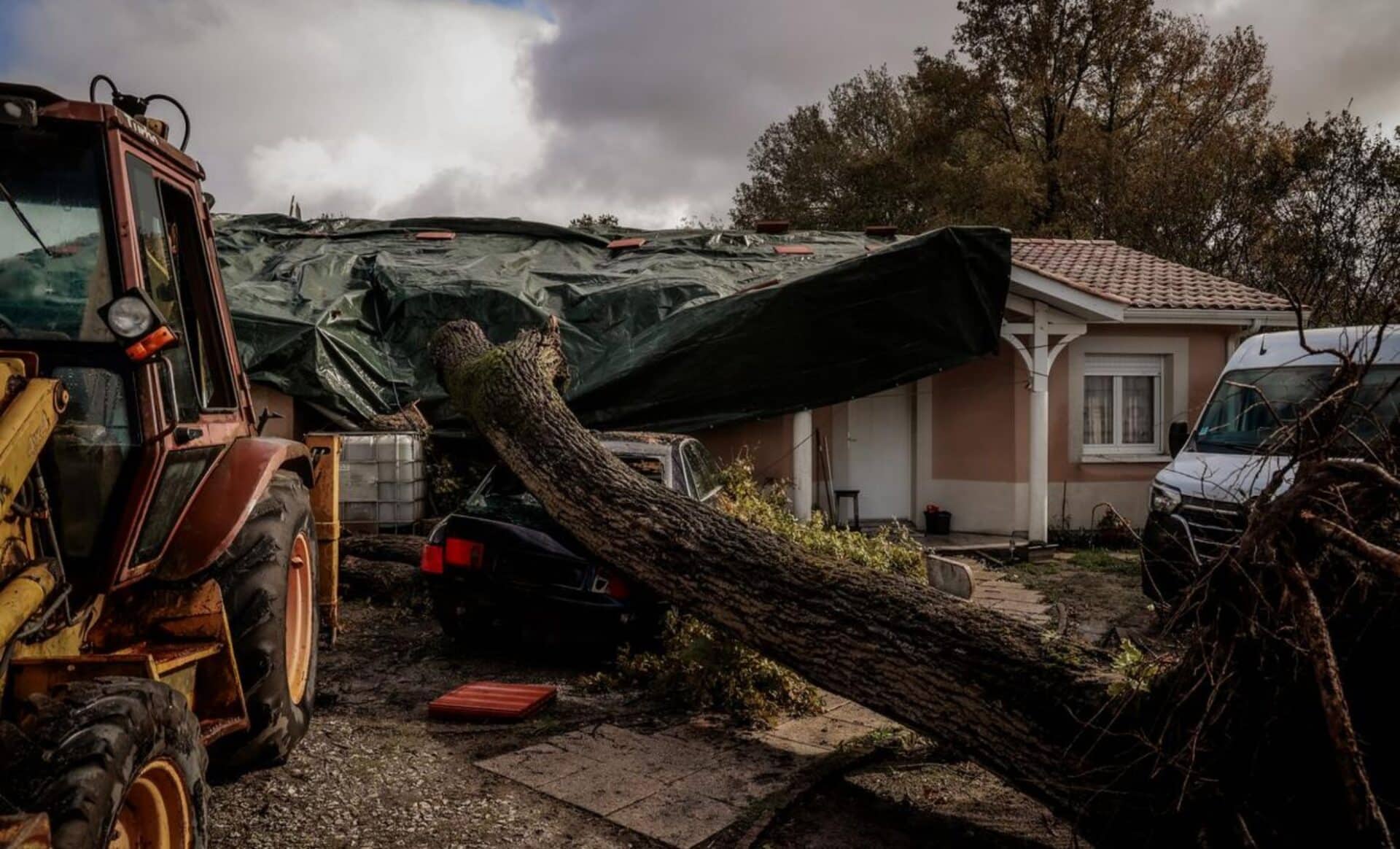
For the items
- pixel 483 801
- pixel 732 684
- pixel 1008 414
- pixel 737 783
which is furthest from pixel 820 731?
pixel 1008 414

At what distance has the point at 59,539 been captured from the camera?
3232 millimetres

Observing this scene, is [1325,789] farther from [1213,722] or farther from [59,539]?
[59,539]

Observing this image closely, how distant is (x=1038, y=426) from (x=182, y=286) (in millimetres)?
10317

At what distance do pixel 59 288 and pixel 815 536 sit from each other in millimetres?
6443

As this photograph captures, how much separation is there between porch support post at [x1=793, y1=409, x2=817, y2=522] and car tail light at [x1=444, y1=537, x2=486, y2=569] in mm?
5861

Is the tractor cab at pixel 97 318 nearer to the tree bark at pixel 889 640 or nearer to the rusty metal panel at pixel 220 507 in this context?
the rusty metal panel at pixel 220 507

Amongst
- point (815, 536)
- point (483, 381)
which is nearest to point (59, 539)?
point (483, 381)

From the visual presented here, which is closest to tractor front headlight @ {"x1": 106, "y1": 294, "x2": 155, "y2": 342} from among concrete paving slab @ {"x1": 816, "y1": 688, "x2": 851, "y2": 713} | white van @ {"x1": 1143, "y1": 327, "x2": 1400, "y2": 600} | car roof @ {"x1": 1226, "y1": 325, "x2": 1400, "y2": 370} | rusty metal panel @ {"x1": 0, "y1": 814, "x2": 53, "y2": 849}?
rusty metal panel @ {"x1": 0, "y1": 814, "x2": 53, "y2": 849}

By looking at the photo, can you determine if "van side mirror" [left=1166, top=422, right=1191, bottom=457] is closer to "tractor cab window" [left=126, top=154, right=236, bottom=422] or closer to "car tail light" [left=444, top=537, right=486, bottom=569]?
"car tail light" [left=444, top=537, right=486, bottom=569]

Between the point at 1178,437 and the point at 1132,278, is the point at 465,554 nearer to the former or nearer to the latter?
the point at 1178,437

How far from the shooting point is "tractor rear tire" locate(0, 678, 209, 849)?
2.40 meters

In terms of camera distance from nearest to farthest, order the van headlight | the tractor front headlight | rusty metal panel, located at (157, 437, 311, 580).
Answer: the tractor front headlight → rusty metal panel, located at (157, 437, 311, 580) → the van headlight

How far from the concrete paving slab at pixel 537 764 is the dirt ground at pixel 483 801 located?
98 millimetres

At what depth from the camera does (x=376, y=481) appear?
11.0 meters
